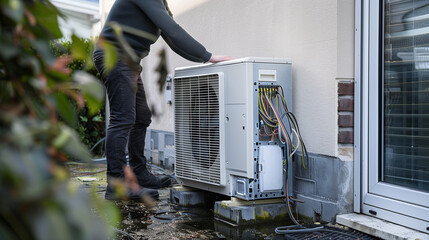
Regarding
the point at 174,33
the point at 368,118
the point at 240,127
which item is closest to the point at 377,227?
the point at 368,118

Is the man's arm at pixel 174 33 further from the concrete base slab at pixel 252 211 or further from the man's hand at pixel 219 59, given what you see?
the concrete base slab at pixel 252 211

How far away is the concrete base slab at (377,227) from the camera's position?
6.53 ft

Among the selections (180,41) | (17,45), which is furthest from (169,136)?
(17,45)

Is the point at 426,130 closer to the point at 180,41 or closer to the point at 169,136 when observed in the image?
the point at 180,41

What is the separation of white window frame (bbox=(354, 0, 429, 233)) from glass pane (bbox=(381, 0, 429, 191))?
0.14ft

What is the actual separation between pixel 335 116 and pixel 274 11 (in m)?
0.87

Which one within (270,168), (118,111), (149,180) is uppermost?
(118,111)

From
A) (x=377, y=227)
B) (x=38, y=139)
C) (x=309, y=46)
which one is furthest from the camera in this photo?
(x=309, y=46)

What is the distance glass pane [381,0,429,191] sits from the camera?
211 cm

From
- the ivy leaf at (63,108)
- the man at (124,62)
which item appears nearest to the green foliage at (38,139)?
the ivy leaf at (63,108)

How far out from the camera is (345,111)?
7.81 ft

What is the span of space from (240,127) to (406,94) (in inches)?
32.9

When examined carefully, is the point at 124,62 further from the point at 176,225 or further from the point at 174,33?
the point at 176,225

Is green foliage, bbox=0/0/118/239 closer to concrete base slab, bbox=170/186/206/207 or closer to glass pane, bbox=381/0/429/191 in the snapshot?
glass pane, bbox=381/0/429/191
